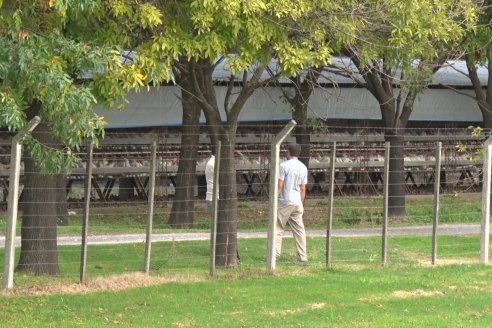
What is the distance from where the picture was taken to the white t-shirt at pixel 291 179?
48.0 ft

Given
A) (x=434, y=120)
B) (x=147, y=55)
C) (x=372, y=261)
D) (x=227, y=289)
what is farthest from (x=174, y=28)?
(x=434, y=120)

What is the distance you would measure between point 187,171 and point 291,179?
647 cm

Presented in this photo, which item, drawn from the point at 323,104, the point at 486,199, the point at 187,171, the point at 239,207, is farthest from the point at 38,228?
the point at 323,104

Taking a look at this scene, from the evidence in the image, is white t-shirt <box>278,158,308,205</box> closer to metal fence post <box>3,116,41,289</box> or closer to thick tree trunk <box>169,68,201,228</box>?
metal fence post <box>3,116,41,289</box>

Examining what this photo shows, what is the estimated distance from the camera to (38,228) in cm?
1291

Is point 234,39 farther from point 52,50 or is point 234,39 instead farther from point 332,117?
point 332,117

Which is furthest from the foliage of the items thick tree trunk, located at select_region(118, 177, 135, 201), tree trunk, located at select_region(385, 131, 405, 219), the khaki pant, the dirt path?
thick tree trunk, located at select_region(118, 177, 135, 201)

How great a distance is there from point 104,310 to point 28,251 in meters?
2.96

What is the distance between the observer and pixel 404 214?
24.2 meters

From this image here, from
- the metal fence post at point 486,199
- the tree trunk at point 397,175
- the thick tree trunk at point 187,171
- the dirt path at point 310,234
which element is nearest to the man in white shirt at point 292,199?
the metal fence post at point 486,199

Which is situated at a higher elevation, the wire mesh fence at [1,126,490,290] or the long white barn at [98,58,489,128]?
the long white barn at [98,58,489,128]

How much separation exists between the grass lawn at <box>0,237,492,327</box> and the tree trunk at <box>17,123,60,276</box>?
33 cm

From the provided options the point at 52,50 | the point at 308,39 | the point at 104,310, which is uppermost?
the point at 308,39

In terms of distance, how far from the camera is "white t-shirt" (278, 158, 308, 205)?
1464cm
